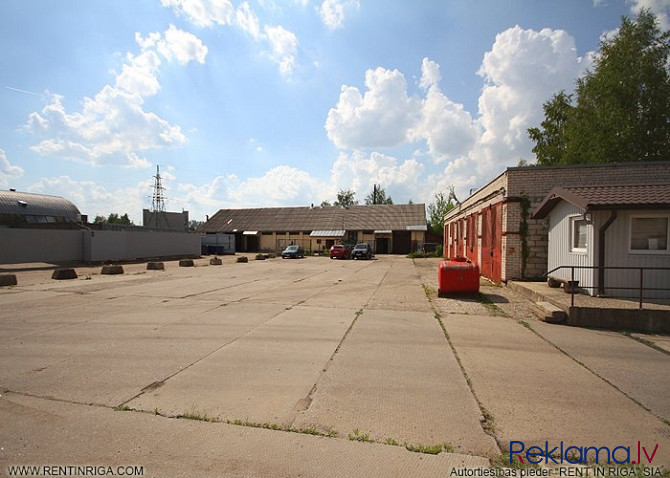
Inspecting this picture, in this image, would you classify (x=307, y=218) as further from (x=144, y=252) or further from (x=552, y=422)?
(x=552, y=422)

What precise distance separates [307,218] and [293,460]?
54120mm

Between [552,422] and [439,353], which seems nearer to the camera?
[552,422]

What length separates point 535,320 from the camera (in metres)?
8.94

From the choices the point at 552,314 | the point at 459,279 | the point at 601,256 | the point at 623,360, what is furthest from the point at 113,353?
the point at 601,256

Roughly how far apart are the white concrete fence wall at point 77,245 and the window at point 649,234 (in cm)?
3500

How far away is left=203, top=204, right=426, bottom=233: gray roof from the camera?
51.9 metres

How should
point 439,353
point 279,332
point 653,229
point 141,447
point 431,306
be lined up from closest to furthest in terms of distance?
point 141,447 < point 439,353 < point 279,332 < point 653,229 < point 431,306

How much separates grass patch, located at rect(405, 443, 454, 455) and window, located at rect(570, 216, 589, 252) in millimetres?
9789

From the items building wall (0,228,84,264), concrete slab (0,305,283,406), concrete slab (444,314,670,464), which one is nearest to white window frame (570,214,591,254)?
concrete slab (444,314,670,464)

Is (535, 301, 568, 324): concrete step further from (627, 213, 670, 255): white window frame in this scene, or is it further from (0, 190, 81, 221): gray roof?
(0, 190, 81, 221): gray roof

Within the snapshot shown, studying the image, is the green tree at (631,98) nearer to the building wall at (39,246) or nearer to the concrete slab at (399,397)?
the concrete slab at (399,397)

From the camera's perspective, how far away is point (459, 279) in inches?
480

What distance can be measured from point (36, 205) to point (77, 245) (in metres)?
12.0

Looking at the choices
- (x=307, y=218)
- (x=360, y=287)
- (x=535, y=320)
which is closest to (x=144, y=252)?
(x=307, y=218)
